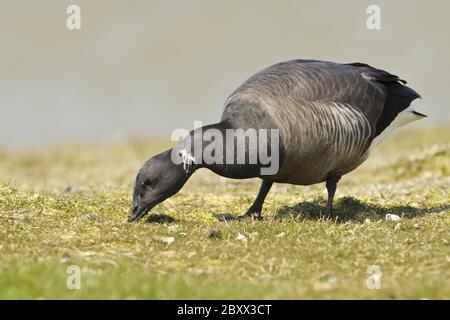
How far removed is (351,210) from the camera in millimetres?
12773

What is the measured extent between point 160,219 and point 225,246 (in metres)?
2.08

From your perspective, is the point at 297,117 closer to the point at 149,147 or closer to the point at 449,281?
the point at 449,281

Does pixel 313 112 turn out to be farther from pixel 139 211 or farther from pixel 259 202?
pixel 139 211

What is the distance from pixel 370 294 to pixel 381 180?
36.5 ft

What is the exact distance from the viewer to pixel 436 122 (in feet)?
90.7

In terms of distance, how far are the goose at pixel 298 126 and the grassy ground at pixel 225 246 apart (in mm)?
633

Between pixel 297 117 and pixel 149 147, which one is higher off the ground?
pixel 297 117

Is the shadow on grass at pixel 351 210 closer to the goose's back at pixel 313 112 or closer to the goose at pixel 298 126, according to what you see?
the goose at pixel 298 126

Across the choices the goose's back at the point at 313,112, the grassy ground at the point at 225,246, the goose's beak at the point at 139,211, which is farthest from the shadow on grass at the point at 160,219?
the goose's back at the point at 313,112

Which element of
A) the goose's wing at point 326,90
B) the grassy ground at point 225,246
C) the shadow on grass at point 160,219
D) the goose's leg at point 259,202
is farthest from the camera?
the goose's leg at point 259,202

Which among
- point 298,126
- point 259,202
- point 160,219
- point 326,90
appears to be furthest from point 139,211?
point 326,90

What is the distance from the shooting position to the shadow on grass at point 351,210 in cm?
1225

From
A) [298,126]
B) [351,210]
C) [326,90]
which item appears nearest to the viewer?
[298,126]

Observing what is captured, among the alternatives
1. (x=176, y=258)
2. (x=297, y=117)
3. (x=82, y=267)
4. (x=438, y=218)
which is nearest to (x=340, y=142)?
(x=297, y=117)
